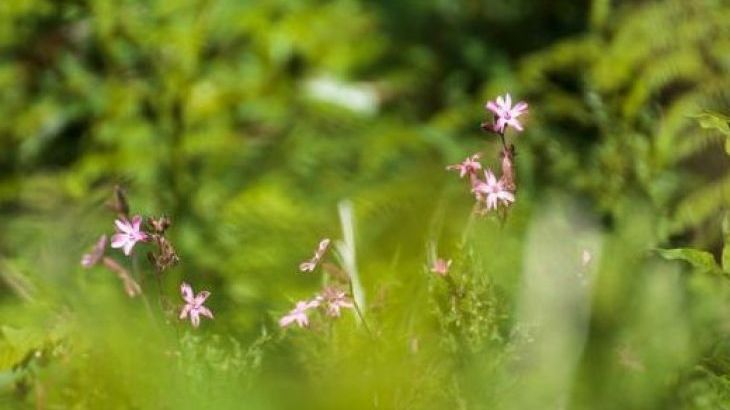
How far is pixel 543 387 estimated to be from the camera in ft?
5.04

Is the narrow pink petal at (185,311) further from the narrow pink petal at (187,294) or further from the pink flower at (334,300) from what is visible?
the pink flower at (334,300)

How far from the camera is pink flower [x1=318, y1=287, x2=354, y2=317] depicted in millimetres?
1568

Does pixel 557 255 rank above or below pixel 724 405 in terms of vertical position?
above

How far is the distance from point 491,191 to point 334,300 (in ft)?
0.60

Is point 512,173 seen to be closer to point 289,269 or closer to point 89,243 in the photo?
point 289,269

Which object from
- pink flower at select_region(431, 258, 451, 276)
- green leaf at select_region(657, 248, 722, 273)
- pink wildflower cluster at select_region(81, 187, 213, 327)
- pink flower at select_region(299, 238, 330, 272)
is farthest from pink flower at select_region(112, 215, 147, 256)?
green leaf at select_region(657, 248, 722, 273)

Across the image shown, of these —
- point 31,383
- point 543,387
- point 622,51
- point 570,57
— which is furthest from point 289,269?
point 570,57

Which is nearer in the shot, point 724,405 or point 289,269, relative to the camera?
point 724,405

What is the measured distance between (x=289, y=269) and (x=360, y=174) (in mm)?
1746

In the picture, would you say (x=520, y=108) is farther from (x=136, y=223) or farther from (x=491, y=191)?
(x=136, y=223)

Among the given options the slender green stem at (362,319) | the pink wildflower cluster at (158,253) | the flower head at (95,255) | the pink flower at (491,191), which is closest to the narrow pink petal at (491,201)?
the pink flower at (491,191)

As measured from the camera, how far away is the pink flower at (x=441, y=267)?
5.04 ft

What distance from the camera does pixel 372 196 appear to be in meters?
2.68

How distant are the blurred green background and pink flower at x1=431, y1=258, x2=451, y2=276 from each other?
15 mm
